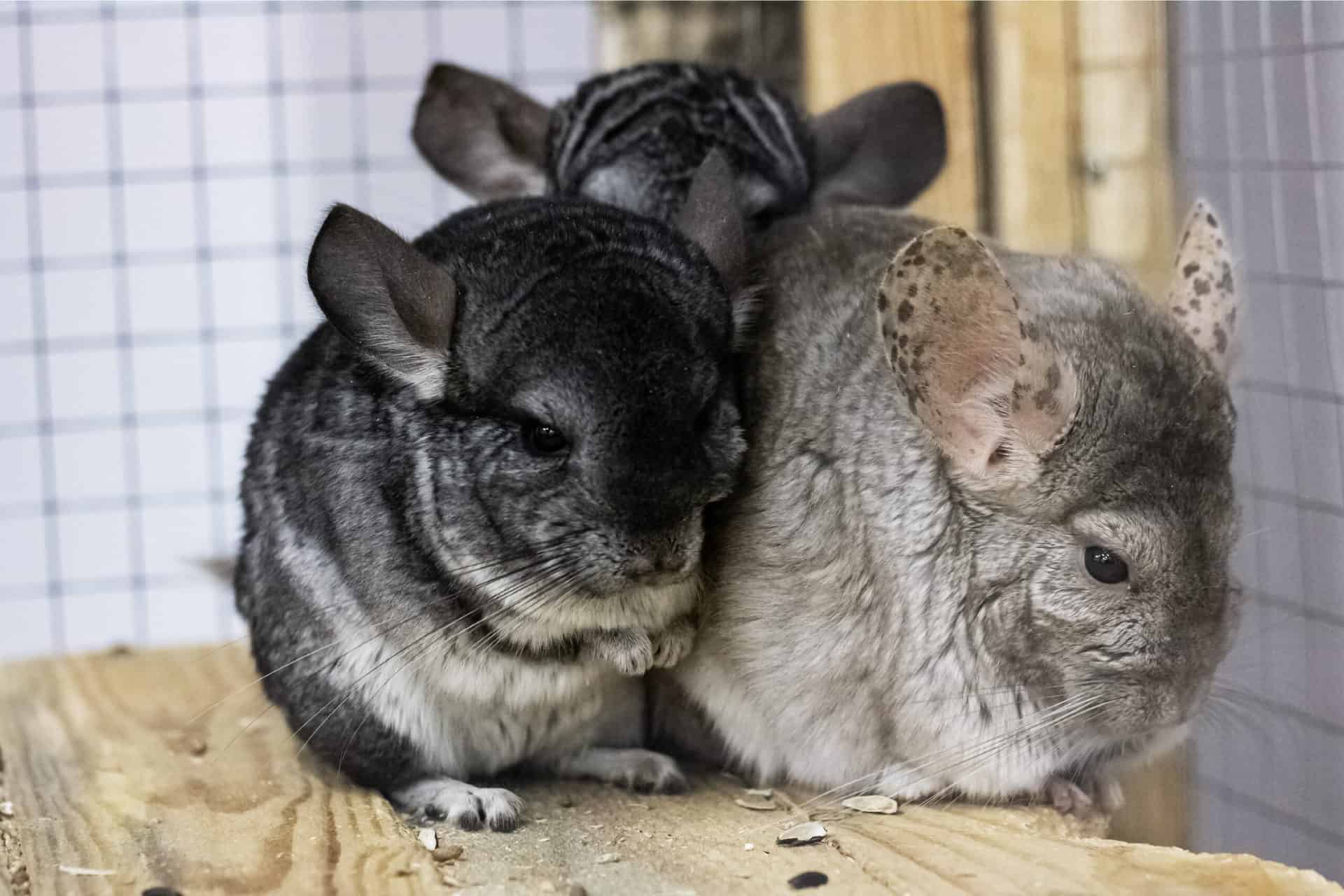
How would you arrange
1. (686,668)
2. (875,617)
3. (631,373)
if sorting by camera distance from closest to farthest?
(631,373) < (875,617) < (686,668)

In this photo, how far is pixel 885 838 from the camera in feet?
8.61

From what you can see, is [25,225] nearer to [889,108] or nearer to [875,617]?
[889,108]

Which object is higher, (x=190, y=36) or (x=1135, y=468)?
(x=190, y=36)

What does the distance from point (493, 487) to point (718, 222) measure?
0.67 meters

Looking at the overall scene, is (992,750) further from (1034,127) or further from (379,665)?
(1034,127)

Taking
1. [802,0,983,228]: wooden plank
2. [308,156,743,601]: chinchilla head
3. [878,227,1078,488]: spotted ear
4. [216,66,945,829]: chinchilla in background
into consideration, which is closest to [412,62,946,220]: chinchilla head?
[216,66,945,829]: chinchilla in background

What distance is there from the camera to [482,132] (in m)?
3.80

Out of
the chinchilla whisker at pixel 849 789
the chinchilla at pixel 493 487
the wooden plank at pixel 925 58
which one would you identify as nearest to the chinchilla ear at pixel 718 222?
the chinchilla at pixel 493 487

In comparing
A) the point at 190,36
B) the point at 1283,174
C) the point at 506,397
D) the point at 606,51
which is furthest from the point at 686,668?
the point at 190,36

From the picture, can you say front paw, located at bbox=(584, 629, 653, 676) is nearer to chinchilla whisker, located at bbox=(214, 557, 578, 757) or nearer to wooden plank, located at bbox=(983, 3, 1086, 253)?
chinchilla whisker, located at bbox=(214, 557, 578, 757)

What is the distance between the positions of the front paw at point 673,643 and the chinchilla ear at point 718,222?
0.60 meters

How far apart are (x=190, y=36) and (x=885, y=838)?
3.81 m

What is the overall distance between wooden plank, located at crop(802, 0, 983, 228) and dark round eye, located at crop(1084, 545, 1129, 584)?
1.82m

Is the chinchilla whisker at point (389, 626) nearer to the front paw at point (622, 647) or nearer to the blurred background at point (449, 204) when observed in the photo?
the front paw at point (622, 647)
